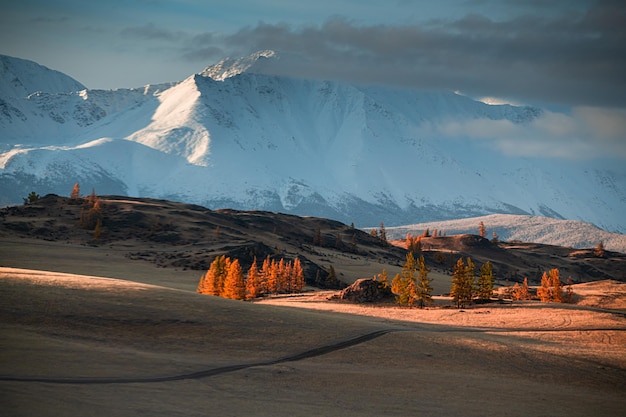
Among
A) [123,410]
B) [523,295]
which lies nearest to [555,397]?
[123,410]

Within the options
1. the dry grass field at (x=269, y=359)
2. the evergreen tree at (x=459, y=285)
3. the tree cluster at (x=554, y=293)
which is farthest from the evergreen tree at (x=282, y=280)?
the dry grass field at (x=269, y=359)

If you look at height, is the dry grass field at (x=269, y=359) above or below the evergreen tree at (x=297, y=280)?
below

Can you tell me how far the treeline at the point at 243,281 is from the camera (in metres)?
116

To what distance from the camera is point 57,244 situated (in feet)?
A: 614

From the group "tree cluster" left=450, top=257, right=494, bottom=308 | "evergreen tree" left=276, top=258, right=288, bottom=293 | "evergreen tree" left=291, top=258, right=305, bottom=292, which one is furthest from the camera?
"evergreen tree" left=291, top=258, right=305, bottom=292

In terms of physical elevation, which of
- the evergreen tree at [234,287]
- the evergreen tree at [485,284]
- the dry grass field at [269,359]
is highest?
the evergreen tree at [485,284]

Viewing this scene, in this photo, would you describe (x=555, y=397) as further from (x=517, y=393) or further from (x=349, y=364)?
(x=349, y=364)

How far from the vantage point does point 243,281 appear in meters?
121

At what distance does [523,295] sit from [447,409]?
93872 mm

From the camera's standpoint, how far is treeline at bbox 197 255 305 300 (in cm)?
11619

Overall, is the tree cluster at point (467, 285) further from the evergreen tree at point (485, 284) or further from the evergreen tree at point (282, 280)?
the evergreen tree at point (282, 280)

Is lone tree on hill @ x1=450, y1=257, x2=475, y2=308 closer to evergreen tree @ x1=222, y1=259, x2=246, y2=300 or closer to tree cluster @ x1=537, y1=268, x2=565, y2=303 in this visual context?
tree cluster @ x1=537, y1=268, x2=565, y2=303

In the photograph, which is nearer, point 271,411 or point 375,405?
point 271,411

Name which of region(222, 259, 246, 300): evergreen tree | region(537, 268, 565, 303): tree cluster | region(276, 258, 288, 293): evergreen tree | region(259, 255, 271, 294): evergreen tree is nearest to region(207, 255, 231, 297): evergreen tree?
region(222, 259, 246, 300): evergreen tree
